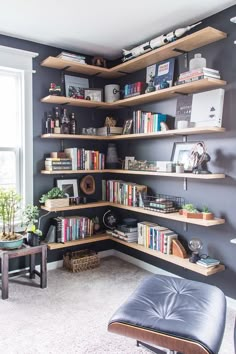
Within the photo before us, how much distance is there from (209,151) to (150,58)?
111 cm

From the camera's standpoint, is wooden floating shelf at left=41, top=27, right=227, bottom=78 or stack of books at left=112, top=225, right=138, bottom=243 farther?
stack of books at left=112, top=225, right=138, bottom=243

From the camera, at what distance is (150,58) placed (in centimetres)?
293

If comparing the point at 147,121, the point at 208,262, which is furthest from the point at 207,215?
the point at 147,121

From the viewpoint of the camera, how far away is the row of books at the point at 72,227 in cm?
321

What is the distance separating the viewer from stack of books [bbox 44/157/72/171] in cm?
309

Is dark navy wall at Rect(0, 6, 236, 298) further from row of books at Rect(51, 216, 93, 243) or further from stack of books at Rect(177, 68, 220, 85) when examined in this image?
row of books at Rect(51, 216, 93, 243)

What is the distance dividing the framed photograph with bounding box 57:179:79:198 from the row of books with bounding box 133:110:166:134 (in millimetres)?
918

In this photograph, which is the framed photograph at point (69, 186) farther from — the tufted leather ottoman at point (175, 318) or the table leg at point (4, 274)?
the tufted leather ottoman at point (175, 318)

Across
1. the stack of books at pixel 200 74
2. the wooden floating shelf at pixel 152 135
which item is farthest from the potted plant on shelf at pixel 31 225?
the stack of books at pixel 200 74

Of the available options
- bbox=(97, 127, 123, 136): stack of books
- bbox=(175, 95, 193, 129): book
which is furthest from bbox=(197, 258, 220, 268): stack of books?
bbox=(97, 127, 123, 136): stack of books

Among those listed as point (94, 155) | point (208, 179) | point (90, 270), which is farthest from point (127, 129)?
point (90, 270)

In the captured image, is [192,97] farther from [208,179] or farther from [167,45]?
[208,179]

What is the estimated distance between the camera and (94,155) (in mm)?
3418

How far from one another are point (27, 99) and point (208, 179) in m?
1.98
